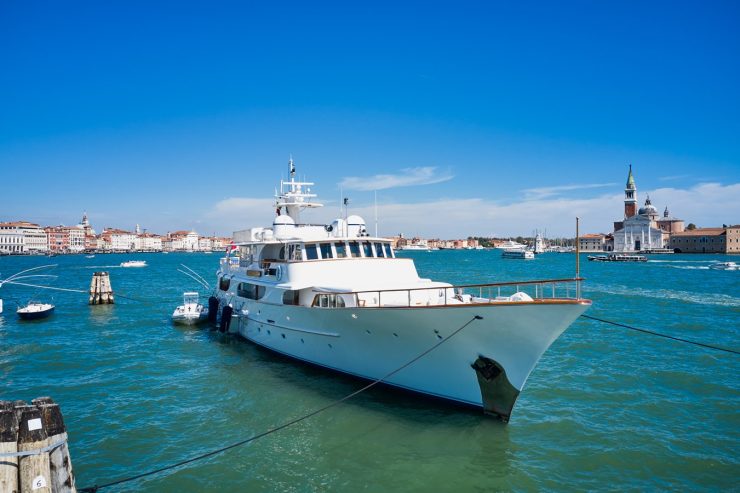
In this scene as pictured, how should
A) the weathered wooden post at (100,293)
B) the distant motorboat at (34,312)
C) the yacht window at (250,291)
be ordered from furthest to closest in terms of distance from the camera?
the weathered wooden post at (100,293) → the distant motorboat at (34,312) → the yacht window at (250,291)

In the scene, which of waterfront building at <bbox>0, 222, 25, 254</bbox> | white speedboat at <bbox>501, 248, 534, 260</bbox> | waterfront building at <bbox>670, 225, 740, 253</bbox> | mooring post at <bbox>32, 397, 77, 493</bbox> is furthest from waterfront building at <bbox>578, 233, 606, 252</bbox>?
waterfront building at <bbox>0, 222, 25, 254</bbox>

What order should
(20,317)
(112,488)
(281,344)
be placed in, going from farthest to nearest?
(20,317)
(281,344)
(112,488)

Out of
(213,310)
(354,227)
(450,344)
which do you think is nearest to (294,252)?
(354,227)

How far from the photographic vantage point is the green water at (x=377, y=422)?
31.7 feet

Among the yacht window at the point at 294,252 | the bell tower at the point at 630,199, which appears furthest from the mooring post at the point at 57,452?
the bell tower at the point at 630,199

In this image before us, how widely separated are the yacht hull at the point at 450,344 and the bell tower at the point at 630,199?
7787 inches

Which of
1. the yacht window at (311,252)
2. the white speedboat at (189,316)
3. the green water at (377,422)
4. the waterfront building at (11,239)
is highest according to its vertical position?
the waterfront building at (11,239)

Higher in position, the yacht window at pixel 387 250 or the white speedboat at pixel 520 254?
the yacht window at pixel 387 250

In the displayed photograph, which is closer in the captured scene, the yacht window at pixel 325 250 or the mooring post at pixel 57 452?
the mooring post at pixel 57 452

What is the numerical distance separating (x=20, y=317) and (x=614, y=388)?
1276 inches

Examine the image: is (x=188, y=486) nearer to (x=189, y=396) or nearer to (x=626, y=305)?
(x=189, y=396)

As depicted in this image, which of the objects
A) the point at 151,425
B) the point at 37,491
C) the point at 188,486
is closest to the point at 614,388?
the point at 188,486

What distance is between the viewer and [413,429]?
11.6 m

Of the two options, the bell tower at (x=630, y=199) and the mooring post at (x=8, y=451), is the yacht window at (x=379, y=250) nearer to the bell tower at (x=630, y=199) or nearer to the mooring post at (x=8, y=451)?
the mooring post at (x=8, y=451)
